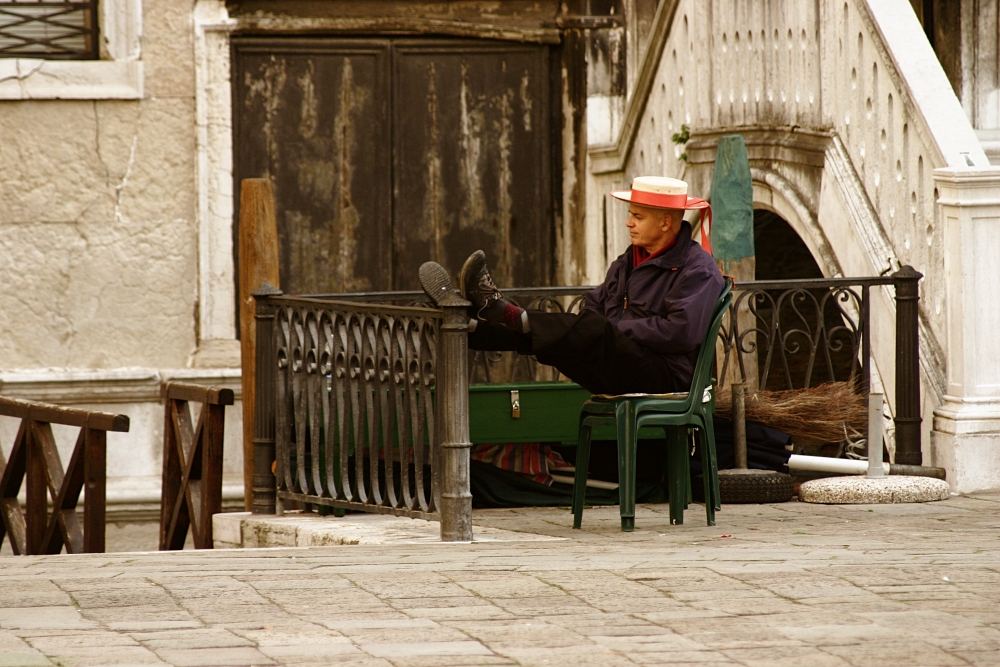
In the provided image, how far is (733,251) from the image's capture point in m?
9.00

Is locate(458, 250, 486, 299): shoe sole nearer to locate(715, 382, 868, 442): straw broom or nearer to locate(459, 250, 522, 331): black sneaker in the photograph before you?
locate(459, 250, 522, 331): black sneaker

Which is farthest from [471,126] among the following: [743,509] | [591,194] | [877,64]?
[743,509]

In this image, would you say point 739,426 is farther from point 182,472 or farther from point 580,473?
point 182,472

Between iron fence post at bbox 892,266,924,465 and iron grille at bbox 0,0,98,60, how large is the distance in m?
6.25

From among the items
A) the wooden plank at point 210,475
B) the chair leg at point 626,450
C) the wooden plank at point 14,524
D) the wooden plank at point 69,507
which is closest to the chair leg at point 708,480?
the chair leg at point 626,450

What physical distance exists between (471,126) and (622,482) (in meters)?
6.23

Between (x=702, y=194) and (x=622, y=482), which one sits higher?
(x=702, y=194)

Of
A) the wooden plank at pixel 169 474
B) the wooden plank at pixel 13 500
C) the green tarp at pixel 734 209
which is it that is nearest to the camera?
the green tarp at pixel 734 209

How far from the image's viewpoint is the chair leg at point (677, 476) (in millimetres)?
6684

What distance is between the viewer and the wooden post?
28.0 ft

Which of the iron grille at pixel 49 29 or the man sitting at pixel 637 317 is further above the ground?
the iron grille at pixel 49 29

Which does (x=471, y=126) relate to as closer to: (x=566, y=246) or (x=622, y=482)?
(x=566, y=246)

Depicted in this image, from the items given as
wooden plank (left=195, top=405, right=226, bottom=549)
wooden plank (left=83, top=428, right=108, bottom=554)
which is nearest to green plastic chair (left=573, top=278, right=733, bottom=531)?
wooden plank (left=195, top=405, right=226, bottom=549)

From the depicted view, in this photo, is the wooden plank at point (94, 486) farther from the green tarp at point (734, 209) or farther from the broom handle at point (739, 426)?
the green tarp at point (734, 209)
